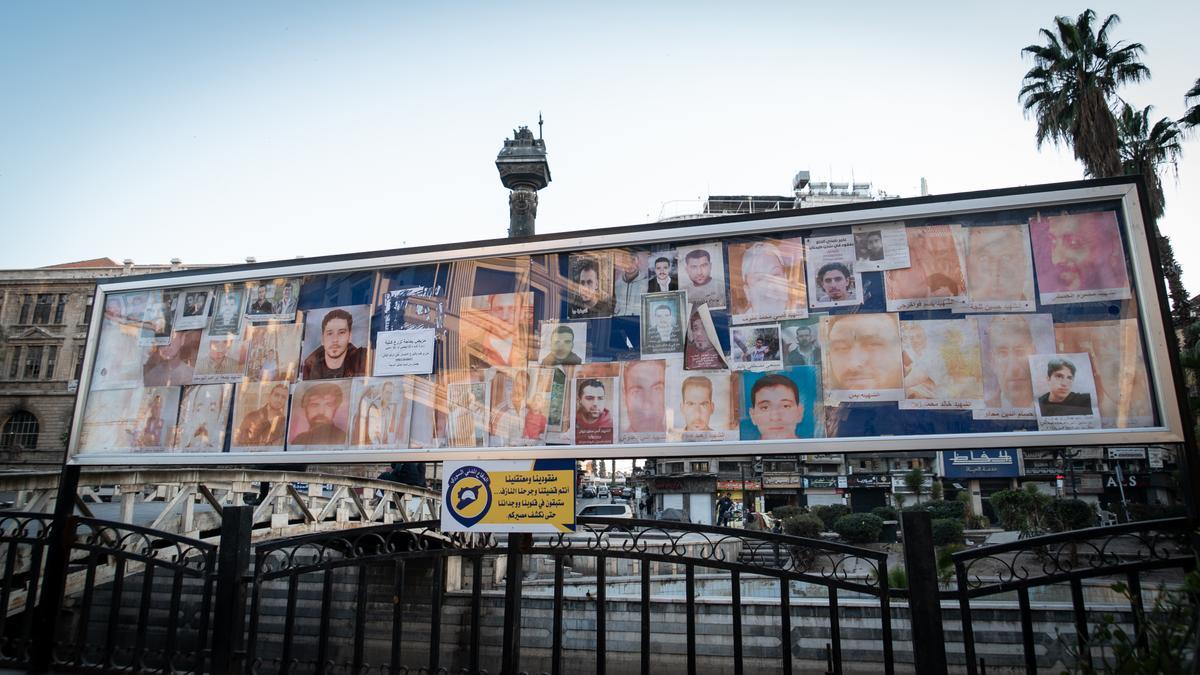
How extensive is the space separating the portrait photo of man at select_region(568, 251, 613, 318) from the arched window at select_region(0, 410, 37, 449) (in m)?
52.7

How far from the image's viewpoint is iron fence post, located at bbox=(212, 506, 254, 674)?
4.80 metres

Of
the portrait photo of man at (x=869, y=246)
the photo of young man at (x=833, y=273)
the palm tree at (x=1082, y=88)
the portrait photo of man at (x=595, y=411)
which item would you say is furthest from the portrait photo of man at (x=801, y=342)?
the palm tree at (x=1082, y=88)

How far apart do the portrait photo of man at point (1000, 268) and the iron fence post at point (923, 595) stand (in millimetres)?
1433

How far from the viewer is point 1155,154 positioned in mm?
21609

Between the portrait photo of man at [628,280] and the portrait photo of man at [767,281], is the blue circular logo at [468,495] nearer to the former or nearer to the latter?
the portrait photo of man at [628,280]

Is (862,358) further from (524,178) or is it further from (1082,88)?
(1082,88)

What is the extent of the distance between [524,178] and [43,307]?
159 feet

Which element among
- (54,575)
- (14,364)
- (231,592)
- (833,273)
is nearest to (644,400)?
(833,273)

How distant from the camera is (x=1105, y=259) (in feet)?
13.4

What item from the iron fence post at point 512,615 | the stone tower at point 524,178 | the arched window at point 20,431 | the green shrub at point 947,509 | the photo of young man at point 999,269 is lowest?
the green shrub at point 947,509

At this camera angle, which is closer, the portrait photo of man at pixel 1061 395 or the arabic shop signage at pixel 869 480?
the portrait photo of man at pixel 1061 395

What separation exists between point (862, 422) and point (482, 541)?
2767 mm

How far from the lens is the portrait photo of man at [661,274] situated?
15.6 ft

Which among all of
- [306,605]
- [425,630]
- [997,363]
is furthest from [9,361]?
[997,363]
